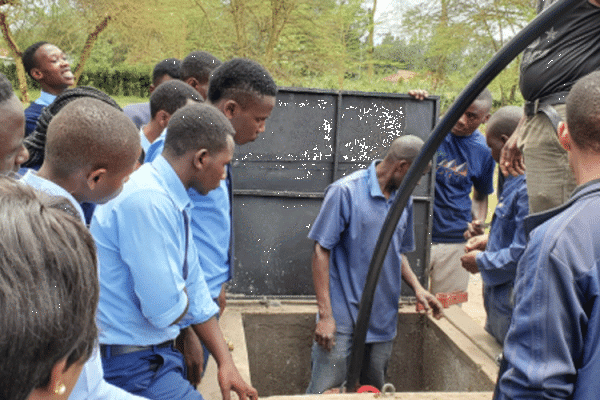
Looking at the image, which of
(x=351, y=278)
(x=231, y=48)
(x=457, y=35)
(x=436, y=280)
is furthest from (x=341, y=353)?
(x=457, y=35)

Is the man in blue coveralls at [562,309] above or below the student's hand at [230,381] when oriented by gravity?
above

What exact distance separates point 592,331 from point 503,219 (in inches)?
70.9

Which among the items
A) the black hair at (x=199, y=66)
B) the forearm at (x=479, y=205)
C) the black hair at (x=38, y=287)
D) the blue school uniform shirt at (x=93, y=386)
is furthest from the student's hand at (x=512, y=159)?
the black hair at (x=38, y=287)

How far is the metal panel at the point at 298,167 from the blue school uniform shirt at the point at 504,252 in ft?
3.96

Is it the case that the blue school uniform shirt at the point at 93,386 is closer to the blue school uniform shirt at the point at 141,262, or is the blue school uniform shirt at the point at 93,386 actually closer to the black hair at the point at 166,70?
the blue school uniform shirt at the point at 141,262

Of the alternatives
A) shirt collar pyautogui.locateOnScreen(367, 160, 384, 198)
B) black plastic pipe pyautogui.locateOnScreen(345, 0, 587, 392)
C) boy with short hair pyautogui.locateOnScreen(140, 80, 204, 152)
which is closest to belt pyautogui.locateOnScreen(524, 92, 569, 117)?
black plastic pipe pyautogui.locateOnScreen(345, 0, 587, 392)

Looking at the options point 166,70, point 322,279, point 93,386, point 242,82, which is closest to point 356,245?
point 322,279

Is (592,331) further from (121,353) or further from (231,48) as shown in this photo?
(231,48)

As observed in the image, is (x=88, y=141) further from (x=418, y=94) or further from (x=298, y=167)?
(x=418, y=94)

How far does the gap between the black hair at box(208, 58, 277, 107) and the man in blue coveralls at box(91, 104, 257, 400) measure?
0.72 m

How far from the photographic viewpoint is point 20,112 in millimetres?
1909

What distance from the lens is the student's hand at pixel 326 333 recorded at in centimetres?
321

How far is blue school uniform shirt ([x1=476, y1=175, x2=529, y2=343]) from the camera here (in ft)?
9.43

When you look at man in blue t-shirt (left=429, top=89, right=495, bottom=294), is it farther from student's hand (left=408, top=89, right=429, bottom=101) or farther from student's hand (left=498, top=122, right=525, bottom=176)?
student's hand (left=498, top=122, right=525, bottom=176)
